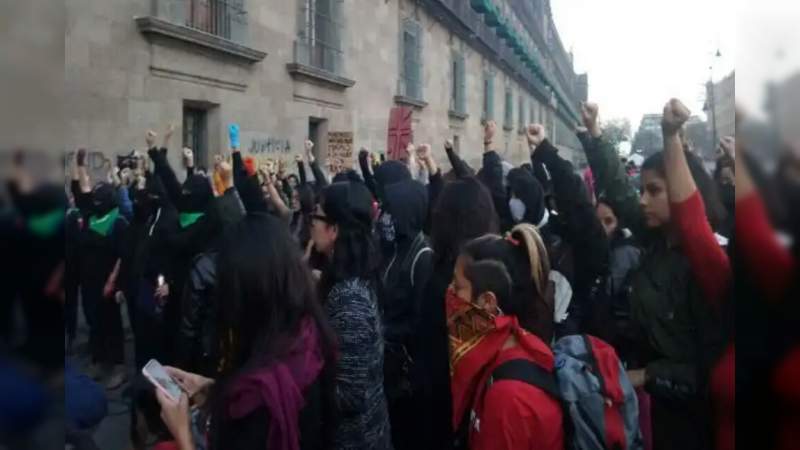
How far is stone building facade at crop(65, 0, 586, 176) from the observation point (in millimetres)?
3719

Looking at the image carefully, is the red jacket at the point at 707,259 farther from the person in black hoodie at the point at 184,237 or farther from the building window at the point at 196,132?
the building window at the point at 196,132

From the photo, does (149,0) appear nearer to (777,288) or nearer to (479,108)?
(479,108)

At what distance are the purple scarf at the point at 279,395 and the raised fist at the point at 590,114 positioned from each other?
1.21 m

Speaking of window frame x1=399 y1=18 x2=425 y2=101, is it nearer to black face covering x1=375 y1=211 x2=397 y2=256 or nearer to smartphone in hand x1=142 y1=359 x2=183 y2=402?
black face covering x1=375 y1=211 x2=397 y2=256

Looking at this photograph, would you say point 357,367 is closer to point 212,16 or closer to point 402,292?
point 402,292

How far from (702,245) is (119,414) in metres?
2.29

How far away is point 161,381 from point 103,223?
144 inches

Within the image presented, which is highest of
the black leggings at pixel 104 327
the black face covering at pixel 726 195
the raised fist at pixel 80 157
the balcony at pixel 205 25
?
the balcony at pixel 205 25

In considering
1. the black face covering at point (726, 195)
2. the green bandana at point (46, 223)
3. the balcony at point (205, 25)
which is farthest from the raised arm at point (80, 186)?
the black face covering at point (726, 195)

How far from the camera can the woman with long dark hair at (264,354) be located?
5.50ft

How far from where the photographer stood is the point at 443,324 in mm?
2656

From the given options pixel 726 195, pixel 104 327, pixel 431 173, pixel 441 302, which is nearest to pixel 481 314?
pixel 441 302

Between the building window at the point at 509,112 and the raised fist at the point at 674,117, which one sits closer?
the raised fist at the point at 674,117

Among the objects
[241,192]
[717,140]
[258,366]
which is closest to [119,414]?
[241,192]
